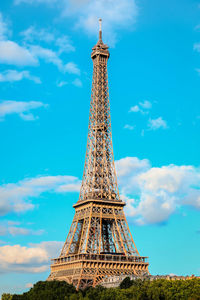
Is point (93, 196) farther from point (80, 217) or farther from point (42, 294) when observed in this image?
point (42, 294)

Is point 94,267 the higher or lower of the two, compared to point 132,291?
higher

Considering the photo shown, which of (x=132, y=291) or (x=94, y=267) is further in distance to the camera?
(x=94, y=267)

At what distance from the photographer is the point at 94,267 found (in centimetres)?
9662

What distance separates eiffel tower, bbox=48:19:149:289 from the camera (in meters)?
97.8

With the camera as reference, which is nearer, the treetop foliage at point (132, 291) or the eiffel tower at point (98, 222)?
the treetop foliage at point (132, 291)

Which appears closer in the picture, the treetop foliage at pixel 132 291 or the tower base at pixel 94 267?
the treetop foliage at pixel 132 291

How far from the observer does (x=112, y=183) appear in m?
114

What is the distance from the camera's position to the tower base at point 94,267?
94875mm

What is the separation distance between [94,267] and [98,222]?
1249cm

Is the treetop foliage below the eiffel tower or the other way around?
below

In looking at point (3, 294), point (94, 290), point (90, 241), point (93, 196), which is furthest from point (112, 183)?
point (3, 294)

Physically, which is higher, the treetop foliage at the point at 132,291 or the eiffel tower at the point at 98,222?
the eiffel tower at the point at 98,222

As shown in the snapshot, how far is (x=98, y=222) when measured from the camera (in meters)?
106

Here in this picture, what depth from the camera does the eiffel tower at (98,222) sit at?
97.8 m
